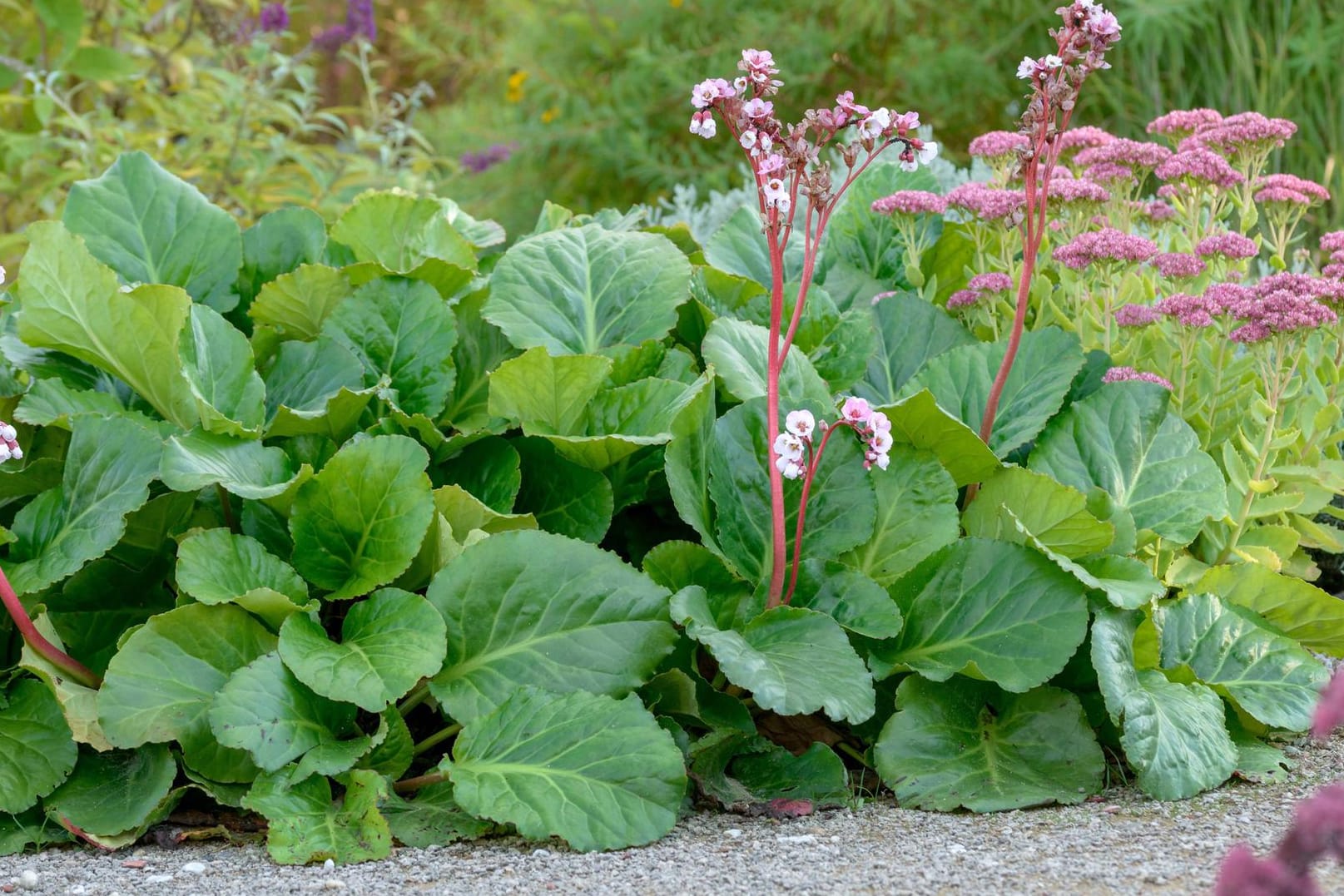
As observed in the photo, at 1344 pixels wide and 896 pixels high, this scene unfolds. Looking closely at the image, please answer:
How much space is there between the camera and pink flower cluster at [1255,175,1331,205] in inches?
105

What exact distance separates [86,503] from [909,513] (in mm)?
1329

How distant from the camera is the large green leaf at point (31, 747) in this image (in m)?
1.95

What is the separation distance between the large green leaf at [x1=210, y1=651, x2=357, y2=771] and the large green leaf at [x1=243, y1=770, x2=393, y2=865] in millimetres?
44

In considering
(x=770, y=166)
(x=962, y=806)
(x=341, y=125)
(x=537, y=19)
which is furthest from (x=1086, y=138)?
(x=537, y=19)

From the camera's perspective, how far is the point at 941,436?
7.16 ft

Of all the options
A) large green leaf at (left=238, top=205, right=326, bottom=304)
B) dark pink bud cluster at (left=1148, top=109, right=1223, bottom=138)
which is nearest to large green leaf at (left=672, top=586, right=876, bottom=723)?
large green leaf at (left=238, top=205, right=326, bottom=304)

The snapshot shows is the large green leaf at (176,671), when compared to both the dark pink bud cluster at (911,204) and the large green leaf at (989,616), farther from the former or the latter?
the dark pink bud cluster at (911,204)

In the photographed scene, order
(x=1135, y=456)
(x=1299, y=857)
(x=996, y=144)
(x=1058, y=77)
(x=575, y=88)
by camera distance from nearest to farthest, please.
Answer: (x=1299, y=857)
(x=1058, y=77)
(x=1135, y=456)
(x=996, y=144)
(x=575, y=88)

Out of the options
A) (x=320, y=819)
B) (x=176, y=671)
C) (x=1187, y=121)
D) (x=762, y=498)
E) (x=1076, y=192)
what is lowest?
(x=320, y=819)

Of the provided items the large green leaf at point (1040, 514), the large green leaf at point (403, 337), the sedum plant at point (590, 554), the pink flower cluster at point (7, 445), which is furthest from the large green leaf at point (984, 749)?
the pink flower cluster at point (7, 445)

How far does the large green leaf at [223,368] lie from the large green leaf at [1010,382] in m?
1.15

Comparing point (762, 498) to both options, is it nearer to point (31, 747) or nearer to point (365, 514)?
point (365, 514)

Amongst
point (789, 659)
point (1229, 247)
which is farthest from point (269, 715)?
point (1229, 247)

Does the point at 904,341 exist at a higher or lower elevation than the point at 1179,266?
lower
